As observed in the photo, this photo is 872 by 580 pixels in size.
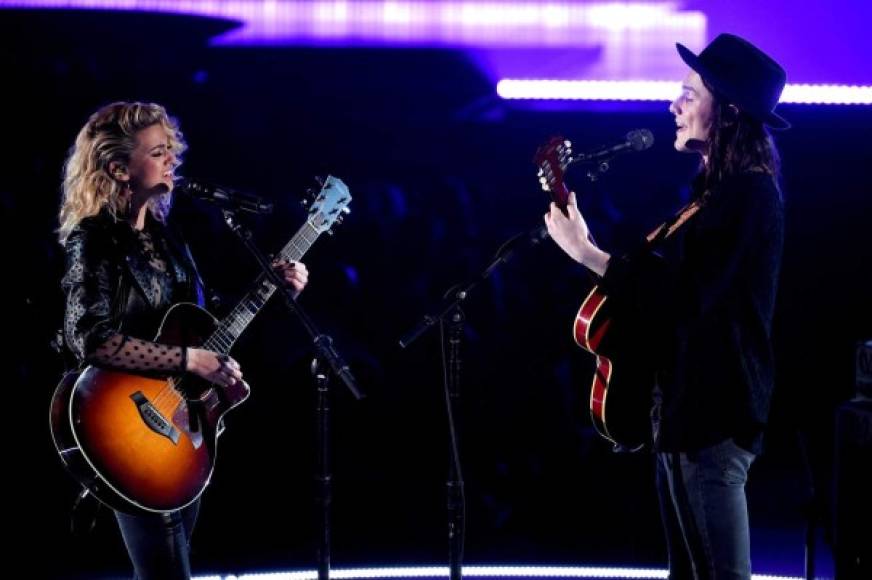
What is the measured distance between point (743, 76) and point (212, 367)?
65.2 inches

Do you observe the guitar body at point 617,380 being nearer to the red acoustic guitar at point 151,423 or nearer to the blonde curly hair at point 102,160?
the red acoustic guitar at point 151,423

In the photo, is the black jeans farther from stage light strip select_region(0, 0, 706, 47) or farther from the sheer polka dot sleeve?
stage light strip select_region(0, 0, 706, 47)

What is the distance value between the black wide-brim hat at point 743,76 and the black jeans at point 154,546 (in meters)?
1.86

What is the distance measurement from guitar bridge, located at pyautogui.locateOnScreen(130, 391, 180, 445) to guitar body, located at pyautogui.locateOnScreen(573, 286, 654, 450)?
1196 mm

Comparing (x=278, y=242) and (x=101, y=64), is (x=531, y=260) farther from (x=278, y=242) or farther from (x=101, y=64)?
(x=101, y=64)

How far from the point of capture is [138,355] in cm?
295

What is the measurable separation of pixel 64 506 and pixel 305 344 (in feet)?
4.11

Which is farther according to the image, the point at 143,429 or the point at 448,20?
the point at 448,20

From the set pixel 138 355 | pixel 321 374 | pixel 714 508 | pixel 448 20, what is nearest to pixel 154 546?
pixel 138 355

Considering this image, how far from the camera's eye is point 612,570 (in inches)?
180

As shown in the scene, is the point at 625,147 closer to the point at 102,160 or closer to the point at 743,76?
the point at 743,76

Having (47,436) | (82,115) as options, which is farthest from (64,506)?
(82,115)

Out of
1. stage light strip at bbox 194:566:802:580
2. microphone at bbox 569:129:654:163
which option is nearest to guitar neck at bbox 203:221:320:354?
microphone at bbox 569:129:654:163

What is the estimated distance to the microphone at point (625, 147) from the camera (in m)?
3.16
